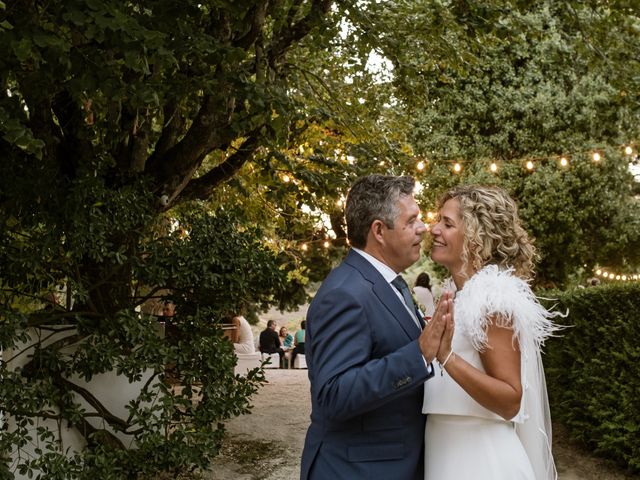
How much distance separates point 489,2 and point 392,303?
20.9ft

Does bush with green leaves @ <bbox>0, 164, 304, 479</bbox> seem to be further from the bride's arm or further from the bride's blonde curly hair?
the bride's arm

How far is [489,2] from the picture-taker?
8359mm

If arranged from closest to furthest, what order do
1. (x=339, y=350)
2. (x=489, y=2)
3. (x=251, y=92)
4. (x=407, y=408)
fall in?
1. (x=339, y=350)
2. (x=407, y=408)
3. (x=251, y=92)
4. (x=489, y=2)

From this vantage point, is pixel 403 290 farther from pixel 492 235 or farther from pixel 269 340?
pixel 269 340

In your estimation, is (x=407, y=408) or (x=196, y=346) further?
(x=196, y=346)

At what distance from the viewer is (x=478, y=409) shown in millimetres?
2979

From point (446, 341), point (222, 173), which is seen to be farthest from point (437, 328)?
point (222, 173)

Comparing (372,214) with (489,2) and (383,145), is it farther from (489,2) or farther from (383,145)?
(383,145)

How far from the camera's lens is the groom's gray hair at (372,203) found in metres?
3.04

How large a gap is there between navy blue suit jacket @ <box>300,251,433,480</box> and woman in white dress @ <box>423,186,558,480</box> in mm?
117

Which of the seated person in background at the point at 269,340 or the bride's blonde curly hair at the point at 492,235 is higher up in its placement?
the bride's blonde curly hair at the point at 492,235

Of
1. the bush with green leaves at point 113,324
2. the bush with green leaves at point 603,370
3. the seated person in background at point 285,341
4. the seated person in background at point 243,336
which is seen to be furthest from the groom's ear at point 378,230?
the seated person in background at point 285,341

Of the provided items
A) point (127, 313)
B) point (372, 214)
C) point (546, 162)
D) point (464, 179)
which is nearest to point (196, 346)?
point (127, 313)

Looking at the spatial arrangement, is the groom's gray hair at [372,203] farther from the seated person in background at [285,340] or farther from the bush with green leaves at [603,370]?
the seated person in background at [285,340]
